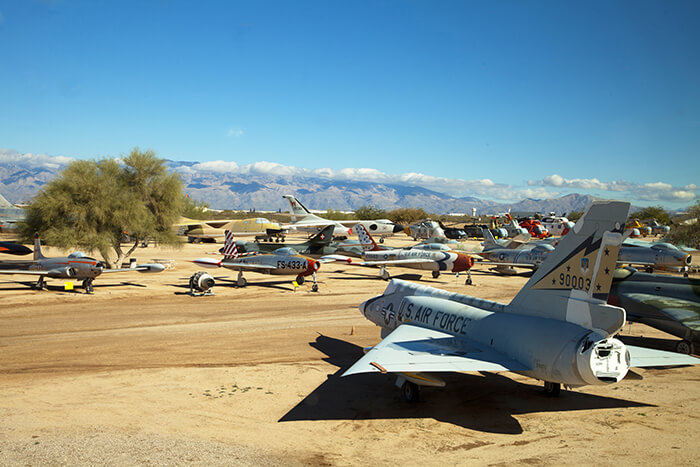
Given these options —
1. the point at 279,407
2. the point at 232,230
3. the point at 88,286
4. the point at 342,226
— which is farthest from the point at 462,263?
the point at 232,230

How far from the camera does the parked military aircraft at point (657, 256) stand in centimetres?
3881

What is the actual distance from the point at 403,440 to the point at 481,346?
3.31 meters

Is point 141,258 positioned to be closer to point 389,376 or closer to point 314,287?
point 314,287

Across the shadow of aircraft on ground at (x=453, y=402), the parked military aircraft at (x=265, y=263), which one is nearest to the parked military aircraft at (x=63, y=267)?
the parked military aircraft at (x=265, y=263)

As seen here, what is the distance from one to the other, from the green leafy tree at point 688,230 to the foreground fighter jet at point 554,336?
35.8 meters

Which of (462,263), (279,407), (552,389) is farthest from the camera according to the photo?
(462,263)

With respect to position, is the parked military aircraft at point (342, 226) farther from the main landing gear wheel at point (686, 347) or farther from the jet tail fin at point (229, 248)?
the main landing gear wheel at point (686, 347)

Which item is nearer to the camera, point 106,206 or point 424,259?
point 106,206

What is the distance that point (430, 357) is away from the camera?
38.1 ft

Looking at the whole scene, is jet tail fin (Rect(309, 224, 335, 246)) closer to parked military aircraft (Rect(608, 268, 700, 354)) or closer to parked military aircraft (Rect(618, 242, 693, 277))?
parked military aircraft (Rect(618, 242, 693, 277))

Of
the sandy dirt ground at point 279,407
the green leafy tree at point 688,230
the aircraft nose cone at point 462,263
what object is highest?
the green leafy tree at point 688,230

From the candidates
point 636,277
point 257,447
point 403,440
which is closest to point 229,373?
point 257,447

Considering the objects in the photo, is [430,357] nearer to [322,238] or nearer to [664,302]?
[664,302]

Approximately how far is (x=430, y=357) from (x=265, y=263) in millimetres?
22650
